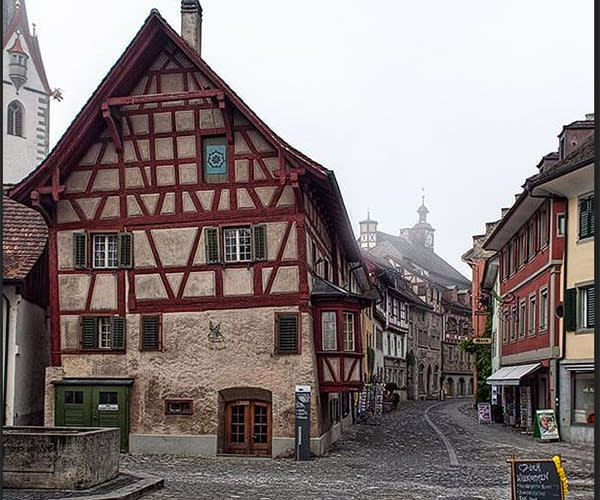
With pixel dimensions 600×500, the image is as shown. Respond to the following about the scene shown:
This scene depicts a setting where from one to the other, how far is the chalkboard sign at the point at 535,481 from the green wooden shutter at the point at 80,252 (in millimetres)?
16684

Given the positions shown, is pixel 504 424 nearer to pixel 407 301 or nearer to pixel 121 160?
pixel 121 160

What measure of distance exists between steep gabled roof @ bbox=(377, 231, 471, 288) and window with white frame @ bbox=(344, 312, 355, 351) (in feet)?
232

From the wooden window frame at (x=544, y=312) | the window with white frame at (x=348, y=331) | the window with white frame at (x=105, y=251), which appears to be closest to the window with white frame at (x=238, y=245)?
the window with white frame at (x=348, y=331)

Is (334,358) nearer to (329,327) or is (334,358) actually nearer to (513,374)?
(329,327)

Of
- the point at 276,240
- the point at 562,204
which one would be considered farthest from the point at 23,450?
the point at 562,204

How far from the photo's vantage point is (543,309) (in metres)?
31.0

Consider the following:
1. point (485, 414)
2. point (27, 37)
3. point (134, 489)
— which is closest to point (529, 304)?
point (485, 414)

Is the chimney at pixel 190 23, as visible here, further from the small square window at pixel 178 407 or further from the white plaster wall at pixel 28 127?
the white plaster wall at pixel 28 127

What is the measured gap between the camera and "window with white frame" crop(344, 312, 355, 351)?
955 inches

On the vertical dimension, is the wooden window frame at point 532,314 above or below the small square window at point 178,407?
above

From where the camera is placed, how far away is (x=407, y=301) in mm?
73250

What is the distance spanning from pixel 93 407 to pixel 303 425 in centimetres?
602

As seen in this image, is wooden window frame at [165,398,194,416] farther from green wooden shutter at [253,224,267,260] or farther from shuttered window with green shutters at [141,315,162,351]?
green wooden shutter at [253,224,267,260]

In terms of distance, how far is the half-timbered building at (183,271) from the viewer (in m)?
23.5
